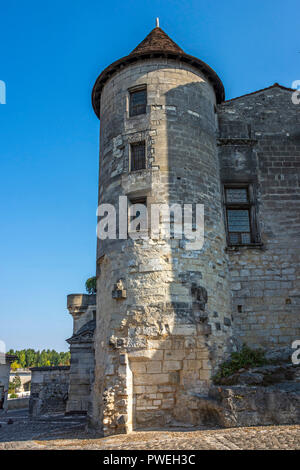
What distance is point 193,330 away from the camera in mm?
9438

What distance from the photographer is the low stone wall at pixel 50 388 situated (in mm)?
20266

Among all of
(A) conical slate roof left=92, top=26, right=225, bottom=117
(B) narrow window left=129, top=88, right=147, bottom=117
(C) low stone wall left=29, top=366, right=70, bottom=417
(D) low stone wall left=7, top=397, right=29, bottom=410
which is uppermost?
(A) conical slate roof left=92, top=26, right=225, bottom=117

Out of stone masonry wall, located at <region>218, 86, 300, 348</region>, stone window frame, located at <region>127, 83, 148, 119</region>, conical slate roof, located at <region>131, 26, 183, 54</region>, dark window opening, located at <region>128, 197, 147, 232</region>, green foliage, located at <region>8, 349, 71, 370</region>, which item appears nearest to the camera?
dark window opening, located at <region>128, 197, 147, 232</region>

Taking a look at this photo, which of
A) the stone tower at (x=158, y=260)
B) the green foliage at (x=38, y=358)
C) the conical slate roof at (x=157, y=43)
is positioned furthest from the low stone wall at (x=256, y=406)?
the green foliage at (x=38, y=358)

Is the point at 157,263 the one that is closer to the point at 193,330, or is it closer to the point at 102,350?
the point at 193,330

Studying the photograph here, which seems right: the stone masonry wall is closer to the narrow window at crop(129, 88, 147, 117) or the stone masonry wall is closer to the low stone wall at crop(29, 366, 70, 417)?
the narrow window at crop(129, 88, 147, 117)

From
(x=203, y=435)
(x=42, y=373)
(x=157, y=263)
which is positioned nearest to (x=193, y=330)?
(x=157, y=263)

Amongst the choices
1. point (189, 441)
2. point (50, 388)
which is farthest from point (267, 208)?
point (50, 388)

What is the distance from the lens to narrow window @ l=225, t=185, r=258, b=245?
1185 cm

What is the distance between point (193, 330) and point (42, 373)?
14.0 meters

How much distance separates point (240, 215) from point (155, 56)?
Result: 213 inches

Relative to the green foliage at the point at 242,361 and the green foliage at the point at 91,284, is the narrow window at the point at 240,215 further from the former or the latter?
the green foliage at the point at 91,284

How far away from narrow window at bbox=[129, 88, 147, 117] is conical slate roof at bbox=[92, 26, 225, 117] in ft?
3.22

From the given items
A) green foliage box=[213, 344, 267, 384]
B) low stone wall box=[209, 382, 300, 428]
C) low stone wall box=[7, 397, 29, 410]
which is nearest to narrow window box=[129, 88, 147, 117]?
green foliage box=[213, 344, 267, 384]
